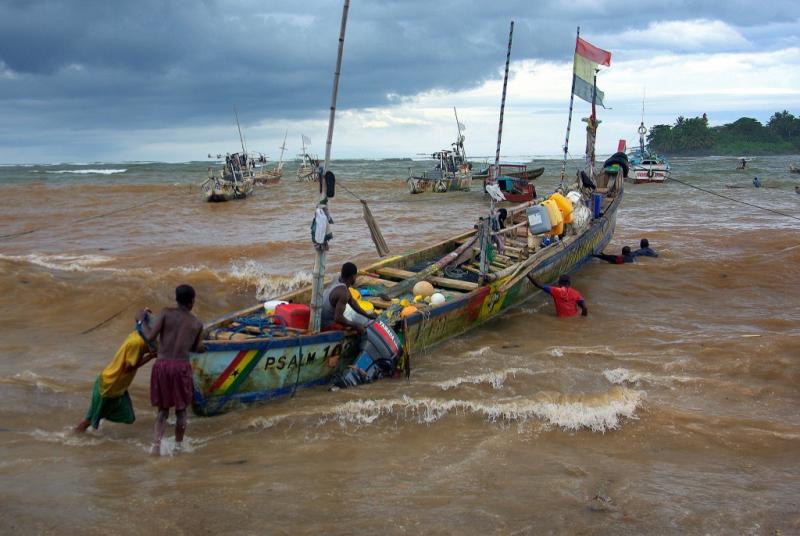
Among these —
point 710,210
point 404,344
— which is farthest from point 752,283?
point 710,210

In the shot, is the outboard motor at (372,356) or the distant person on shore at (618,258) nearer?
the outboard motor at (372,356)

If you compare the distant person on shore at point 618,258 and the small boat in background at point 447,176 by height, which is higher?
the small boat in background at point 447,176

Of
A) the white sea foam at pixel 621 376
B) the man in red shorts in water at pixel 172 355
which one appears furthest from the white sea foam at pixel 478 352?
the man in red shorts in water at pixel 172 355

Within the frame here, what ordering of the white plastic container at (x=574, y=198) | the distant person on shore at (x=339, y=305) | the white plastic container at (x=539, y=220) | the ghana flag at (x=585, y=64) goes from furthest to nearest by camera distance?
the ghana flag at (x=585, y=64) < the white plastic container at (x=574, y=198) < the white plastic container at (x=539, y=220) < the distant person on shore at (x=339, y=305)

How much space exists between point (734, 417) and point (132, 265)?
12366mm

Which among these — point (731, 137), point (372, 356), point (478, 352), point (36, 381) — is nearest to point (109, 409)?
point (36, 381)

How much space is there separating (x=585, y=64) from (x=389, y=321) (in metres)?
10.5

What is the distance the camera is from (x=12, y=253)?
15891mm

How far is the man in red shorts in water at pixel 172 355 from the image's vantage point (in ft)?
16.8

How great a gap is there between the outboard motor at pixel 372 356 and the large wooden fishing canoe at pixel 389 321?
0.51 ft

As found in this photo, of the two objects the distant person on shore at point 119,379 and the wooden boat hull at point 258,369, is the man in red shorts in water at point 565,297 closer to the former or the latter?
the wooden boat hull at point 258,369

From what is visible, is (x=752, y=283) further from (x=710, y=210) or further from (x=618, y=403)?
(x=710, y=210)

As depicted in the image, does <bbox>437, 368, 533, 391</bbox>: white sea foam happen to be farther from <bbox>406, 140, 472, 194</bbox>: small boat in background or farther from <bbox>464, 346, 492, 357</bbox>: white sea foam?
<bbox>406, 140, 472, 194</bbox>: small boat in background

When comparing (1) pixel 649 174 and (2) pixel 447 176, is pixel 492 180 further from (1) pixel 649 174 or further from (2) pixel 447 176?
(1) pixel 649 174
